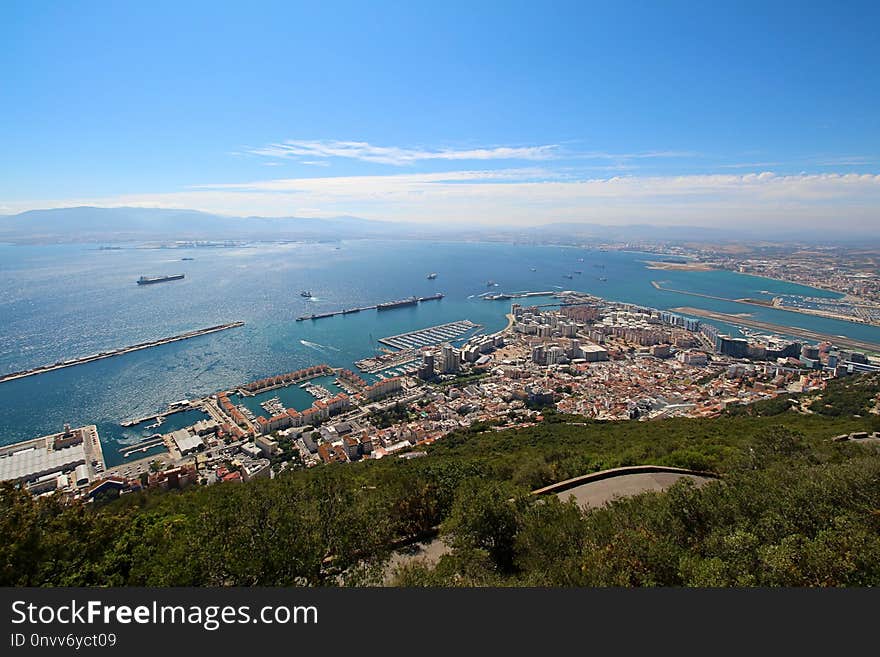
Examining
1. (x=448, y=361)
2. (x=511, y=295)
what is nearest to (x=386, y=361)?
(x=448, y=361)

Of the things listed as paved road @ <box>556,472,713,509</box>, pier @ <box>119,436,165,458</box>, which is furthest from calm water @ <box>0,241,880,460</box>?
paved road @ <box>556,472,713,509</box>

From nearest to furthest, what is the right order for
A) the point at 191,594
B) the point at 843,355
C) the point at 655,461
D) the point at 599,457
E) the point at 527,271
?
the point at 191,594, the point at 655,461, the point at 599,457, the point at 843,355, the point at 527,271

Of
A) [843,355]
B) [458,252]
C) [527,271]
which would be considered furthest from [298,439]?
[458,252]

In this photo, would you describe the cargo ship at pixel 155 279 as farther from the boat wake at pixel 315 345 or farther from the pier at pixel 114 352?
the boat wake at pixel 315 345

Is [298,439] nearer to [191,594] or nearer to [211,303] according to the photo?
[191,594]

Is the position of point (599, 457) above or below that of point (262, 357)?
above

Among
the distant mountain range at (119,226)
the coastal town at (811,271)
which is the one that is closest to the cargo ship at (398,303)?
the coastal town at (811,271)
